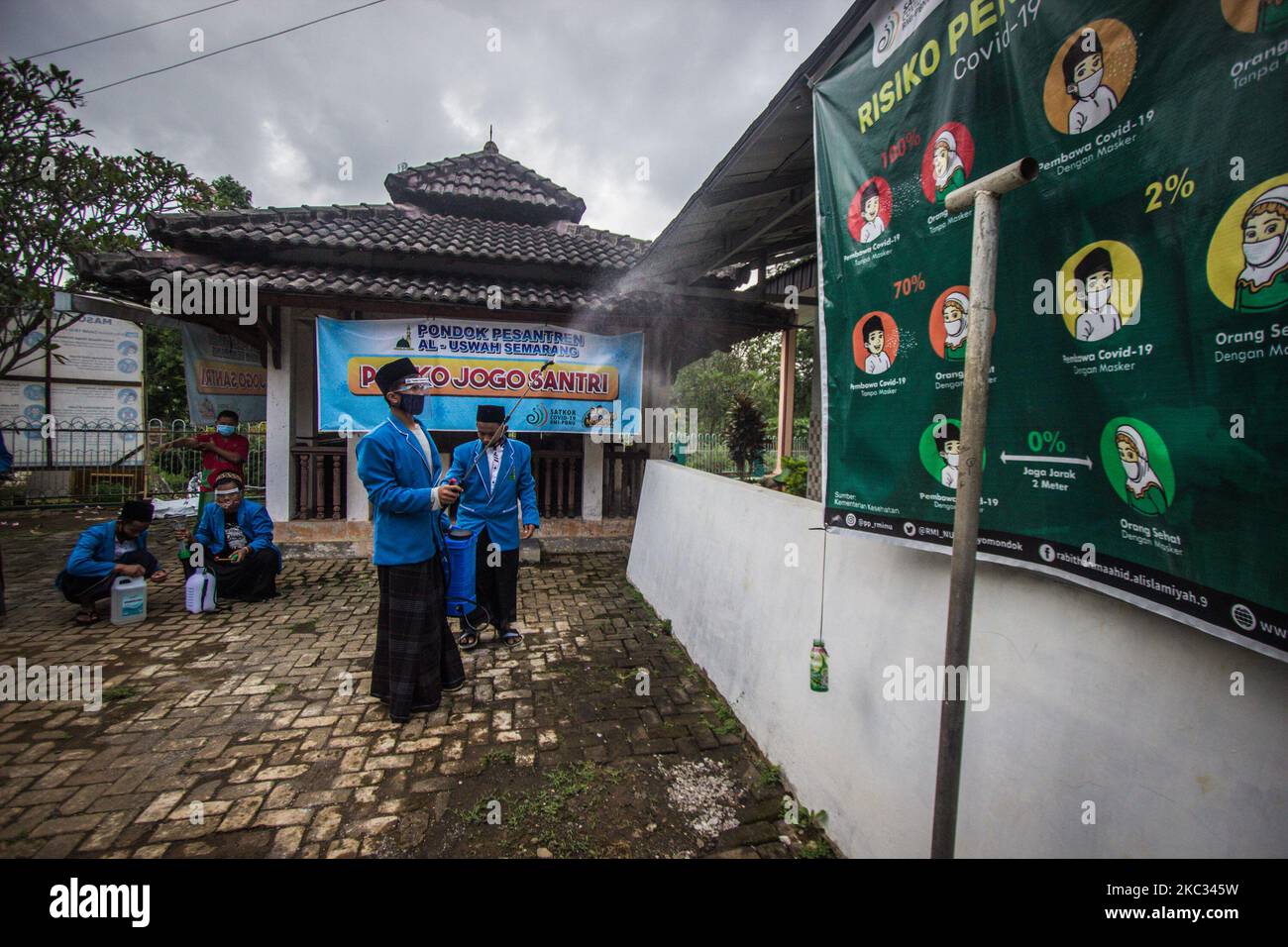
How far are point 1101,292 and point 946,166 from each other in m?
0.78

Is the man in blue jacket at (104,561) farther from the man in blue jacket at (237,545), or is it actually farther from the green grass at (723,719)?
the green grass at (723,719)

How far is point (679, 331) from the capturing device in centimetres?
903

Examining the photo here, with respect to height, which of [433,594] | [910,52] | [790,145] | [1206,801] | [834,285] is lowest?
[433,594]

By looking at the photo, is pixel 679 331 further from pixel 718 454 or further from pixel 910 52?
pixel 718 454

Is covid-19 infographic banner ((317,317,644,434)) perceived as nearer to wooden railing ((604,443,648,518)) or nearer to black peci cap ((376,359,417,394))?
wooden railing ((604,443,648,518))

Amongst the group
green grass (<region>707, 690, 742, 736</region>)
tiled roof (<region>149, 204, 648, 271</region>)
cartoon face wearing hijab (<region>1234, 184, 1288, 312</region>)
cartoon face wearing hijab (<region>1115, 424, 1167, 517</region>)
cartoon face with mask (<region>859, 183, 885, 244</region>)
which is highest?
tiled roof (<region>149, 204, 648, 271</region>)

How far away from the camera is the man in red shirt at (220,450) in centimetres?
662

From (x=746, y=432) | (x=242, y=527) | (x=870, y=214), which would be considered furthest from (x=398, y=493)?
(x=746, y=432)

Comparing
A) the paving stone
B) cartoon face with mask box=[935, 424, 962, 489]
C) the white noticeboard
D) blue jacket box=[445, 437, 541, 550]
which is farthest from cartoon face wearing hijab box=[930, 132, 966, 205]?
the white noticeboard

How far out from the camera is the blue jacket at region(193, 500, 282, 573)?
5820 millimetres

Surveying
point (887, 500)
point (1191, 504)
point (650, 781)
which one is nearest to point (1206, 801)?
point (1191, 504)

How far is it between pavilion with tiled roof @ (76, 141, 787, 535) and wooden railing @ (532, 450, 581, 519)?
2 centimetres

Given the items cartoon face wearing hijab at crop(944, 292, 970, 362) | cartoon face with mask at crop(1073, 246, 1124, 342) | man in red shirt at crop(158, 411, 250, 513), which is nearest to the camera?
cartoon face with mask at crop(1073, 246, 1124, 342)
